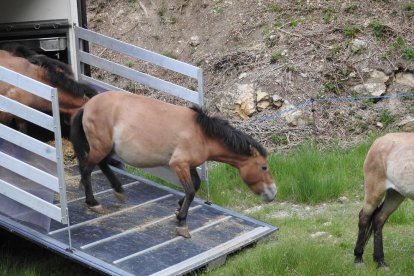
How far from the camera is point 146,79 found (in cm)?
819

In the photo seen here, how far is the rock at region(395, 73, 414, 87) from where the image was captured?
35.3ft

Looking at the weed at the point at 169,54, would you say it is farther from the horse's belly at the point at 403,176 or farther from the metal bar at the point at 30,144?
the horse's belly at the point at 403,176

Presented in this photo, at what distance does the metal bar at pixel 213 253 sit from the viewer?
6038mm

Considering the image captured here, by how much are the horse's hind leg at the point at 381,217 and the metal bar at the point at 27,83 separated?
310cm

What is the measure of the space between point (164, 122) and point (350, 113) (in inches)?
177

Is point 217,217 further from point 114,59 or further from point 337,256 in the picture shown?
point 114,59

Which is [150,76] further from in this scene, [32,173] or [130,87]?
[130,87]

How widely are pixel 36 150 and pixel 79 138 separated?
3.71 ft

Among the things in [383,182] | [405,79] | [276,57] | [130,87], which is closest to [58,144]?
[383,182]

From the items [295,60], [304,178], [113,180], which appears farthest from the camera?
[295,60]

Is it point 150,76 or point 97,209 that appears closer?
point 97,209

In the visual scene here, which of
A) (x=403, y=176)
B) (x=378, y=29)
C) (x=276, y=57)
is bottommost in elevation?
(x=276, y=57)

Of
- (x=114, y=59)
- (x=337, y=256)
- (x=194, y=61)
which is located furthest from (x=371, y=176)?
(x=114, y=59)

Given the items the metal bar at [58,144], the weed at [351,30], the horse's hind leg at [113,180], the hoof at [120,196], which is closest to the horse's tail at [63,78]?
the horse's hind leg at [113,180]
